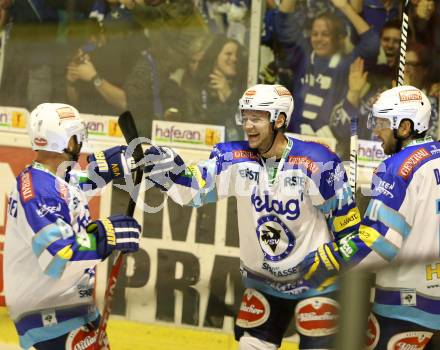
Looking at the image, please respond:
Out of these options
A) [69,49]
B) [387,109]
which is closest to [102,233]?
[387,109]

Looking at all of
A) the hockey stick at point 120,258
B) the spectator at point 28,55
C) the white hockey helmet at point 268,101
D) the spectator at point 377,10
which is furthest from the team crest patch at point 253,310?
the spectator at point 28,55

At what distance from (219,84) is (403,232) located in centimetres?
221

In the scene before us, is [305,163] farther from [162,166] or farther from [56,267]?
[56,267]

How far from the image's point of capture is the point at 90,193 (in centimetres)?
516

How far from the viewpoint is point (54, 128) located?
4664 millimetres

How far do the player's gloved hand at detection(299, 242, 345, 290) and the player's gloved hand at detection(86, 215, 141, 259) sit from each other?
818mm

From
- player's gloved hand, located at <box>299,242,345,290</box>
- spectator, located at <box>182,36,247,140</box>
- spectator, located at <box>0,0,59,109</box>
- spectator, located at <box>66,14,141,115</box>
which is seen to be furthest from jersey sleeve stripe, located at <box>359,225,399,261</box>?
spectator, located at <box>0,0,59,109</box>

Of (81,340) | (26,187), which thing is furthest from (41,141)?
(81,340)

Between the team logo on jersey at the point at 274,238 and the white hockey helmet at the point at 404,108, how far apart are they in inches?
27.0

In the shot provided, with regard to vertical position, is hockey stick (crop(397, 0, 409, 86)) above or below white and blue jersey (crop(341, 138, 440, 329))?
above

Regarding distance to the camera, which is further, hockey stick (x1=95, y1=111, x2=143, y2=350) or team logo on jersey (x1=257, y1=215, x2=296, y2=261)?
team logo on jersey (x1=257, y1=215, x2=296, y2=261)

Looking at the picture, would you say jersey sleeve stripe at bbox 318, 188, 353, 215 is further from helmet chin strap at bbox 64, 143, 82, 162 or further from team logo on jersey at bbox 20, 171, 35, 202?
team logo on jersey at bbox 20, 171, 35, 202

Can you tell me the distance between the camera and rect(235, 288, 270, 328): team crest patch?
202 inches

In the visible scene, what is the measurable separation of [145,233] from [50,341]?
2264mm
